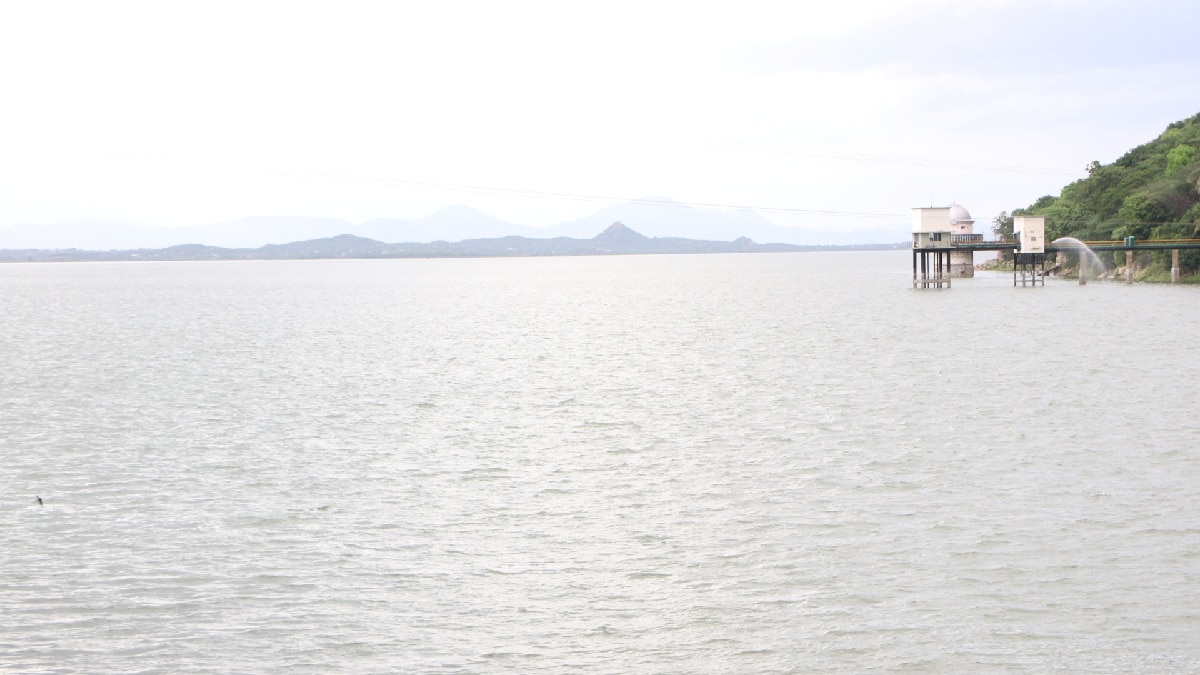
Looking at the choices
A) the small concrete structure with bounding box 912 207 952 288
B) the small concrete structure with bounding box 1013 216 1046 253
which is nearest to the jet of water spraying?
the small concrete structure with bounding box 1013 216 1046 253

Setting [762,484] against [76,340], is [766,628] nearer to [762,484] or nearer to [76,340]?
[762,484]

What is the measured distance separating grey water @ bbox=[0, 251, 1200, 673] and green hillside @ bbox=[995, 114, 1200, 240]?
6857 centimetres

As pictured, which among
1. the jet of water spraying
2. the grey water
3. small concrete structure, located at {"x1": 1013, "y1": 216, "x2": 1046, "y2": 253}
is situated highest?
small concrete structure, located at {"x1": 1013, "y1": 216, "x2": 1046, "y2": 253}

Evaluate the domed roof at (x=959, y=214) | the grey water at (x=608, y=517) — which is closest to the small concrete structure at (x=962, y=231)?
the domed roof at (x=959, y=214)

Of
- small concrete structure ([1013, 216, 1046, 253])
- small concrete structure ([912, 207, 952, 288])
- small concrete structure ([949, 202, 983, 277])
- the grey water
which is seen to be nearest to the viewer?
the grey water

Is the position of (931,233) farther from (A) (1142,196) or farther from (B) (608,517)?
(B) (608,517)

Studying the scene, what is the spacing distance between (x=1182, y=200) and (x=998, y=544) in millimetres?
104506

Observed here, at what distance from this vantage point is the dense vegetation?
110688 millimetres

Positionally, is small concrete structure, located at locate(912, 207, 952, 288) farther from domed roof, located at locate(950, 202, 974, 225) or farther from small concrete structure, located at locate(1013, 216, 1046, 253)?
domed roof, located at locate(950, 202, 974, 225)

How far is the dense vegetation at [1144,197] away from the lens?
111m

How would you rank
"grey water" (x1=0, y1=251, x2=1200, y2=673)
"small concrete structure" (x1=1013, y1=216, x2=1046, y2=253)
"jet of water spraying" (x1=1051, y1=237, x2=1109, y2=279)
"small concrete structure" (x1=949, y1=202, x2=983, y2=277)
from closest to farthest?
"grey water" (x1=0, y1=251, x2=1200, y2=673)
"small concrete structure" (x1=1013, y1=216, x2=1046, y2=253)
"jet of water spraying" (x1=1051, y1=237, x2=1109, y2=279)
"small concrete structure" (x1=949, y1=202, x2=983, y2=277)

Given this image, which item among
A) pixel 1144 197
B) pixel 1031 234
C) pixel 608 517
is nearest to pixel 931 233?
pixel 1031 234

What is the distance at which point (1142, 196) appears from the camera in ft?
381

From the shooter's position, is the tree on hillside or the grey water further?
the tree on hillside
